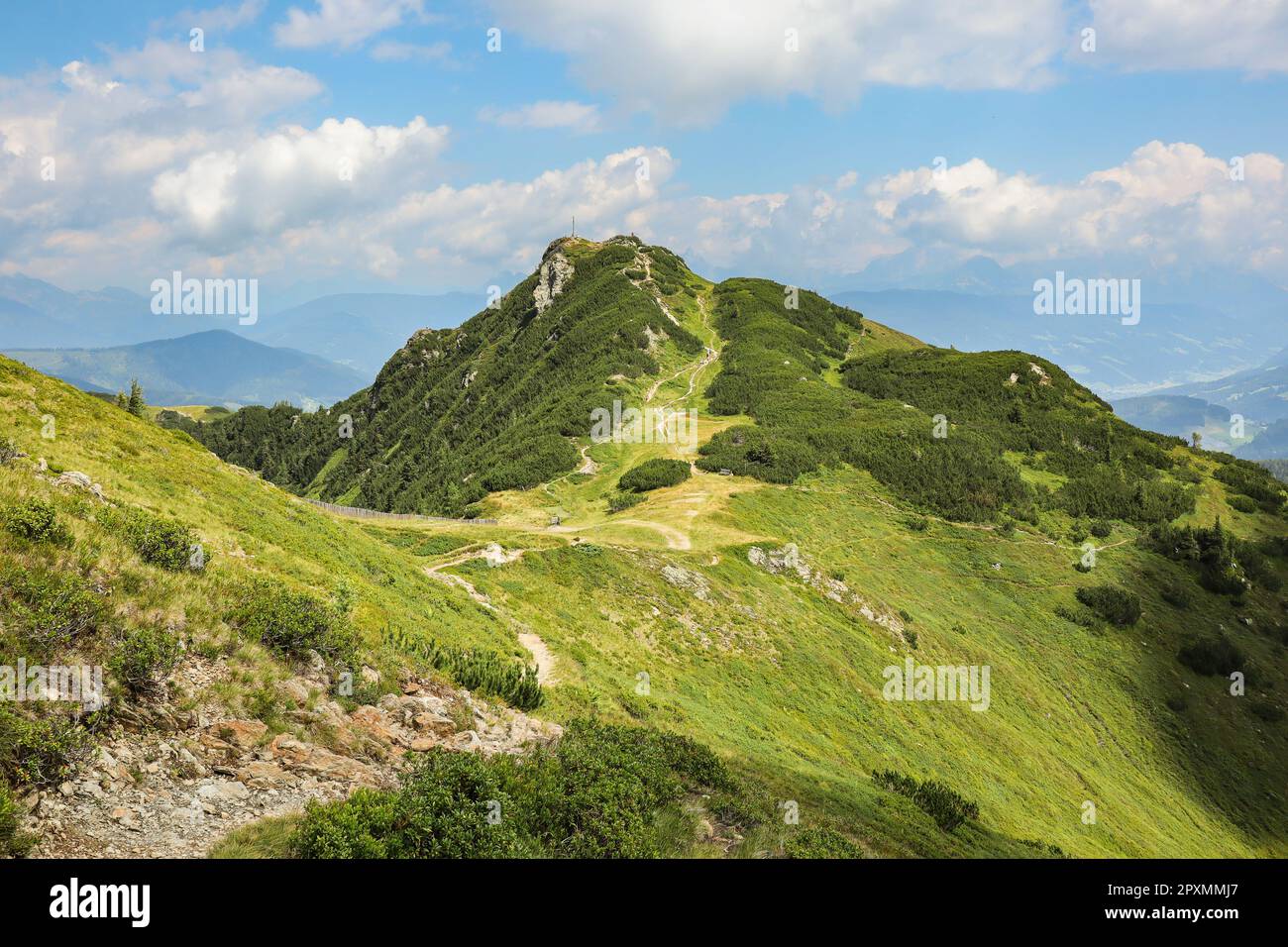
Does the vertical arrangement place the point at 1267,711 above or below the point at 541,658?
below

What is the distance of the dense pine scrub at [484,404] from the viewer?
79.9m

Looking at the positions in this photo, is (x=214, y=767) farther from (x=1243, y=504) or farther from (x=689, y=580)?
(x=1243, y=504)

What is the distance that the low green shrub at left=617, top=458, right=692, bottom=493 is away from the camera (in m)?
59.9

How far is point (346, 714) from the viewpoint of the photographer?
1293 cm

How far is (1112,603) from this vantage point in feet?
169

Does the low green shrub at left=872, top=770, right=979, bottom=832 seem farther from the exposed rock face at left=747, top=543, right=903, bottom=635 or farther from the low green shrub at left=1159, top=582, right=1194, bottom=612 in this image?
the low green shrub at left=1159, top=582, right=1194, bottom=612

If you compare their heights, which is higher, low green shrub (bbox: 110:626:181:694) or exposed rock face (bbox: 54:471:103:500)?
exposed rock face (bbox: 54:471:103:500)

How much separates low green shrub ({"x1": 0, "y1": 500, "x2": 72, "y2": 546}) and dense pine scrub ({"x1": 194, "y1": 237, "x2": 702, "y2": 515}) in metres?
47.9

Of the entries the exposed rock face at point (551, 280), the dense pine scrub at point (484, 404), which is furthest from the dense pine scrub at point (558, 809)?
the exposed rock face at point (551, 280)

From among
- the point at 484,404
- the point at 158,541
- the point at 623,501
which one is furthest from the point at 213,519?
the point at 484,404

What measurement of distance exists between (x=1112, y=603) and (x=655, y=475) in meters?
40.0

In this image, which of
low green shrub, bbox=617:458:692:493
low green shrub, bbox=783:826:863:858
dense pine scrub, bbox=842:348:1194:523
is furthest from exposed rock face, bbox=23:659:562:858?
dense pine scrub, bbox=842:348:1194:523

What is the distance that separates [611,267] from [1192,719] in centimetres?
13288
